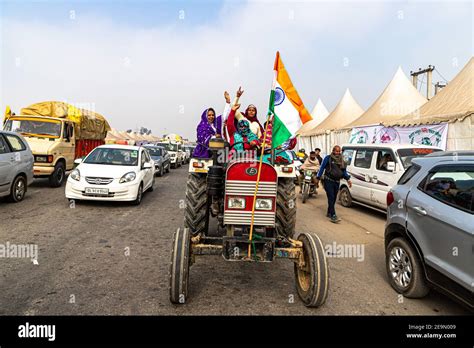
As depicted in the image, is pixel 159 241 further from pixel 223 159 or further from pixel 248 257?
pixel 248 257

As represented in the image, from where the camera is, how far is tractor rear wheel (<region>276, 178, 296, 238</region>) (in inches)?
185

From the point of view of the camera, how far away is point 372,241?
620 cm

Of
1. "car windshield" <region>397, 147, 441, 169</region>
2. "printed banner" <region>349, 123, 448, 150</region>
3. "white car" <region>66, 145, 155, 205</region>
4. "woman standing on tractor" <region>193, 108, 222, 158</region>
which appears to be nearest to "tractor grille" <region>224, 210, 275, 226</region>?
"woman standing on tractor" <region>193, 108, 222, 158</region>

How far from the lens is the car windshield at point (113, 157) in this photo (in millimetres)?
8844

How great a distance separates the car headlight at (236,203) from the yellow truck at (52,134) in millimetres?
9150

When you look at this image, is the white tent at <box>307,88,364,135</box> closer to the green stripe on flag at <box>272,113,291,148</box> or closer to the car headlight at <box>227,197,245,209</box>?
the green stripe on flag at <box>272,113,291,148</box>

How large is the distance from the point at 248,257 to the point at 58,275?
7.98 ft

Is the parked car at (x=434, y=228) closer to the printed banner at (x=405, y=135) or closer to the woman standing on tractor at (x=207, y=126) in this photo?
the woman standing on tractor at (x=207, y=126)

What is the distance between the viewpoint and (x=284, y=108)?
13.1ft

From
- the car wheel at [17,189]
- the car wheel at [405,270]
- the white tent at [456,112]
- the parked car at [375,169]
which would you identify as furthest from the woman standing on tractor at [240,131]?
the white tent at [456,112]

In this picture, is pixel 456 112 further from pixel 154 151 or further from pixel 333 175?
pixel 154 151

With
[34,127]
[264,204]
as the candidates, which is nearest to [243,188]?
[264,204]

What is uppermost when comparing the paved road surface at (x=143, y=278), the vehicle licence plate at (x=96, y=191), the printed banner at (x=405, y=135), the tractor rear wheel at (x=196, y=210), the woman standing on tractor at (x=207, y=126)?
the printed banner at (x=405, y=135)
